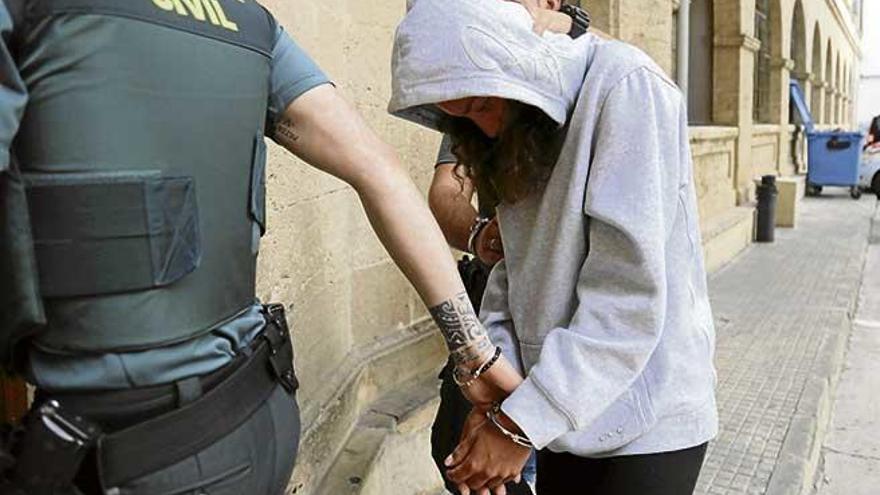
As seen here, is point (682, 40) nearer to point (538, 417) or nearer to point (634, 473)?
point (634, 473)

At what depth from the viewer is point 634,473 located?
1.52 metres

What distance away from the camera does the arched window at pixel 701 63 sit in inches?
423

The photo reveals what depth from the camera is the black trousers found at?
4.97 ft

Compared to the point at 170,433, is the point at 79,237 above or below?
above

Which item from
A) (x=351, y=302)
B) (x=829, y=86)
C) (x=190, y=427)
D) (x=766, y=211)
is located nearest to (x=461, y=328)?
(x=190, y=427)

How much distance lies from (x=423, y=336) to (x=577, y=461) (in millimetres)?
2271

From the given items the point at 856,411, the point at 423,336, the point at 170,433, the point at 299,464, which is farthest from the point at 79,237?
the point at 856,411

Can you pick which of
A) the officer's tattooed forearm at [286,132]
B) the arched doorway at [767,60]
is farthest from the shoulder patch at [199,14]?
the arched doorway at [767,60]

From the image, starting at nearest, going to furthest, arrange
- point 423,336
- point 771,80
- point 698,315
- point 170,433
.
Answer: point 170,433, point 698,315, point 423,336, point 771,80

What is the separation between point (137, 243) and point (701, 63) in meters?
10.9

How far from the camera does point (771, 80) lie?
1457 centimetres

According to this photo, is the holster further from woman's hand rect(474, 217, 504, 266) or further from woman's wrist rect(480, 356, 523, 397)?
woman's hand rect(474, 217, 504, 266)

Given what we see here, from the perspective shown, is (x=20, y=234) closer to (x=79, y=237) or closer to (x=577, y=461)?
(x=79, y=237)

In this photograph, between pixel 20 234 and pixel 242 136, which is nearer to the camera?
pixel 20 234
